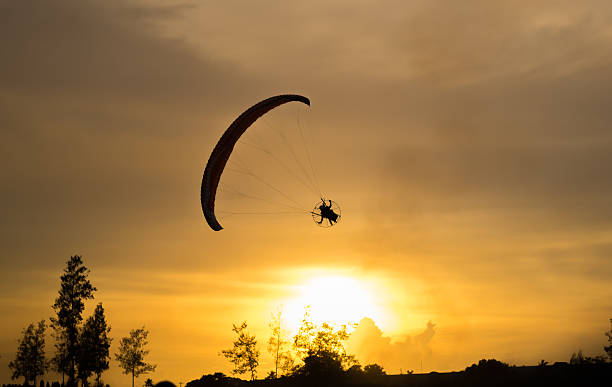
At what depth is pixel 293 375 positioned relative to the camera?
58750mm

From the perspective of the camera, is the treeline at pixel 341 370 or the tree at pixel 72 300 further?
the tree at pixel 72 300

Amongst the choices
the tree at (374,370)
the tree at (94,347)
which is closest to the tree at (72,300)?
the tree at (94,347)

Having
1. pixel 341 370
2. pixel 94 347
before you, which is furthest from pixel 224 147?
pixel 94 347

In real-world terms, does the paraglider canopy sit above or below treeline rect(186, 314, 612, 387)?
above

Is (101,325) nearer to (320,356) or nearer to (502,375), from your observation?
(320,356)

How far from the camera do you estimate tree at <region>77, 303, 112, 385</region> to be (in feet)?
317

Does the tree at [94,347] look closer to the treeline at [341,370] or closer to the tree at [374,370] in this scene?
the treeline at [341,370]

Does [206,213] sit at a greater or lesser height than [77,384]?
greater

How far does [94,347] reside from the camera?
321ft

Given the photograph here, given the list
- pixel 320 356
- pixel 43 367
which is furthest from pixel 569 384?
pixel 43 367

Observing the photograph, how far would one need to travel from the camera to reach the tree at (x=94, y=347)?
96.5 meters

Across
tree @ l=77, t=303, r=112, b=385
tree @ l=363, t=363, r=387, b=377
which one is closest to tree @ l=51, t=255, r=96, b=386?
tree @ l=77, t=303, r=112, b=385

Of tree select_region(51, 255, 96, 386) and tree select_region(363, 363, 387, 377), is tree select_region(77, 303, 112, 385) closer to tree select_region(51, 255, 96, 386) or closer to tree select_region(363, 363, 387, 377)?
tree select_region(51, 255, 96, 386)

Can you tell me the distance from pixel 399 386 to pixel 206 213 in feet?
63.0
